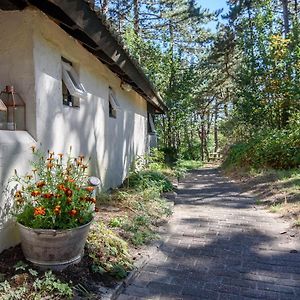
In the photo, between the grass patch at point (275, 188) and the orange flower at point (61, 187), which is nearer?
the orange flower at point (61, 187)

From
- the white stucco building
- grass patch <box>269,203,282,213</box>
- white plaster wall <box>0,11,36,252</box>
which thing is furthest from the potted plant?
grass patch <box>269,203,282,213</box>

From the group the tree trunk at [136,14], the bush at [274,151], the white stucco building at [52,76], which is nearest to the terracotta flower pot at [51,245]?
the white stucco building at [52,76]

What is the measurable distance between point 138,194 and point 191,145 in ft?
67.3

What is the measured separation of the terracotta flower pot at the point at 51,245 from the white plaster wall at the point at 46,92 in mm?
376

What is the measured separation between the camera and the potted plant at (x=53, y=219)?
9.09 feet

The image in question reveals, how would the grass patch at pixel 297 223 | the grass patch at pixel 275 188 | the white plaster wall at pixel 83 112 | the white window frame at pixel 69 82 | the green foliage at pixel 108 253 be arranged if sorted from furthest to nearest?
the grass patch at pixel 275 188 < the grass patch at pixel 297 223 < the white window frame at pixel 69 82 < the white plaster wall at pixel 83 112 < the green foliage at pixel 108 253

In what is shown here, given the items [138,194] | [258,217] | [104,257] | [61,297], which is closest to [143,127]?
[138,194]

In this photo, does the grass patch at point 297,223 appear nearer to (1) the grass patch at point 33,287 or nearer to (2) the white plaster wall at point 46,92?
(2) the white plaster wall at point 46,92

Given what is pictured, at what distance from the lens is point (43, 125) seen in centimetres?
377

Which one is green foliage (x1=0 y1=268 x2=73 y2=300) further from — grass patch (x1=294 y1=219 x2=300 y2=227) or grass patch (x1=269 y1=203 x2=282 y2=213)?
grass patch (x1=269 y1=203 x2=282 y2=213)

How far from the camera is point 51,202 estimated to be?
290 cm

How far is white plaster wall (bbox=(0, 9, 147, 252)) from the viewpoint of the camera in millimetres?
3316

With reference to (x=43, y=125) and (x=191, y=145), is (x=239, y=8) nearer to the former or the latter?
(x=191, y=145)

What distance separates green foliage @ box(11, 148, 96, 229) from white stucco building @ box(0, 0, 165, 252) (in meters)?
0.17
